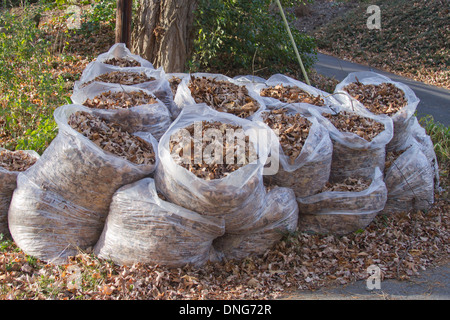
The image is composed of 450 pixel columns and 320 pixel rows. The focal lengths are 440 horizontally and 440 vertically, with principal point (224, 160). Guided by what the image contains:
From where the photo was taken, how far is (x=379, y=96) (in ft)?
14.8

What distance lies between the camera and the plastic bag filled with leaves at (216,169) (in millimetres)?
2832

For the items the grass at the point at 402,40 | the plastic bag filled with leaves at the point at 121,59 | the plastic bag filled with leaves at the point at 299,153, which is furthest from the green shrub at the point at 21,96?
the grass at the point at 402,40

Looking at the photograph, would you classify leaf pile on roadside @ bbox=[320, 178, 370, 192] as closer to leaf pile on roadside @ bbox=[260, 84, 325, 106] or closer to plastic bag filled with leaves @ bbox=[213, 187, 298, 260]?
plastic bag filled with leaves @ bbox=[213, 187, 298, 260]

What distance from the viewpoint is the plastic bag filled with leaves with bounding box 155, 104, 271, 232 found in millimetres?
2832

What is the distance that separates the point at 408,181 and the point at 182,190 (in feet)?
7.61

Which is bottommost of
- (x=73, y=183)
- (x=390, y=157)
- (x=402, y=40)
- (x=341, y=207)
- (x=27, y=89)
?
(x=402, y=40)

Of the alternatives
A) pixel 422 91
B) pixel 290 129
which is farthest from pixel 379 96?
pixel 422 91

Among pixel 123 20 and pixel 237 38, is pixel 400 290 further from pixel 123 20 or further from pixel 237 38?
pixel 237 38

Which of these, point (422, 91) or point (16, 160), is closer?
point (16, 160)

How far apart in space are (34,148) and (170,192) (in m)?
1.94

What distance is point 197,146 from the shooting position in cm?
302

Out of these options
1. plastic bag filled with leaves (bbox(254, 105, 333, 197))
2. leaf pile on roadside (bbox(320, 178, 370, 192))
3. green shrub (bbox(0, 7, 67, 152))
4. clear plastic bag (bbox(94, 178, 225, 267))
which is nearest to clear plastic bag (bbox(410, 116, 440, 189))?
leaf pile on roadside (bbox(320, 178, 370, 192))

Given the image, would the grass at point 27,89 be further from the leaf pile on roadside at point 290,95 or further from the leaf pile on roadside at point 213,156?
the leaf pile on roadside at point 290,95

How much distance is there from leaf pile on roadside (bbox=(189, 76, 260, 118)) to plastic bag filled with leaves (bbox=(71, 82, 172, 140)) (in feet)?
1.12
